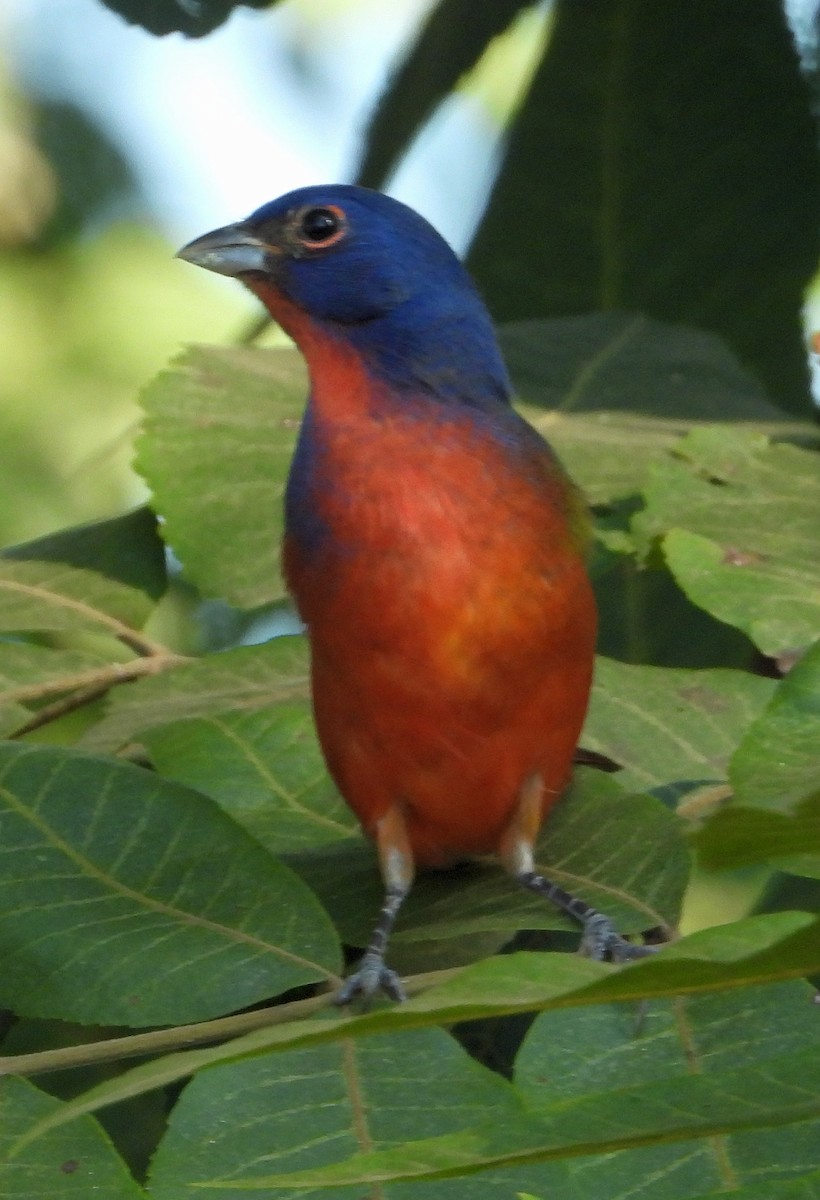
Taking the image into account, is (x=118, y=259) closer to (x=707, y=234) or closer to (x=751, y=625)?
(x=707, y=234)

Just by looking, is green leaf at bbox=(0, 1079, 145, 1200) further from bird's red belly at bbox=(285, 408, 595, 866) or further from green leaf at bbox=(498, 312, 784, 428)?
green leaf at bbox=(498, 312, 784, 428)

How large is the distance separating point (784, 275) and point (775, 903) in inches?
62.1

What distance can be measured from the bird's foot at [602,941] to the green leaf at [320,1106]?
1.01ft

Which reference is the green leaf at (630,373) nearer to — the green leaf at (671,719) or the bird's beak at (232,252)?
the bird's beak at (232,252)

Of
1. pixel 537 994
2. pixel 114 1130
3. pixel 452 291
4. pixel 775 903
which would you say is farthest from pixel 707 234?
pixel 537 994

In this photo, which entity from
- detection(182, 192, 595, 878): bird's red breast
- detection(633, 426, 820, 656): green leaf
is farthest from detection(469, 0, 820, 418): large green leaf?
detection(182, 192, 595, 878): bird's red breast

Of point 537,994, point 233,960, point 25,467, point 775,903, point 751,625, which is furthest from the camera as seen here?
point 25,467

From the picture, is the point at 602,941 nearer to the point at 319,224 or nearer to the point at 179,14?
the point at 319,224

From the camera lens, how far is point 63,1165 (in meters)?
1.45

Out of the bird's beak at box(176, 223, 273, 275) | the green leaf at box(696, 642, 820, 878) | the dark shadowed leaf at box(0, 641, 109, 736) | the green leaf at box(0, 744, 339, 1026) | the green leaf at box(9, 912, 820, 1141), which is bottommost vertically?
the dark shadowed leaf at box(0, 641, 109, 736)

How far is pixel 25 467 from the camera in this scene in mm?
4441

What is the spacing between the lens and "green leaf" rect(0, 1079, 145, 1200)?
1421mm

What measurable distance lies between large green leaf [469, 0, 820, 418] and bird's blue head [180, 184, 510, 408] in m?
1.05

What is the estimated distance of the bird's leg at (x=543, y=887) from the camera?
180 centimetres
